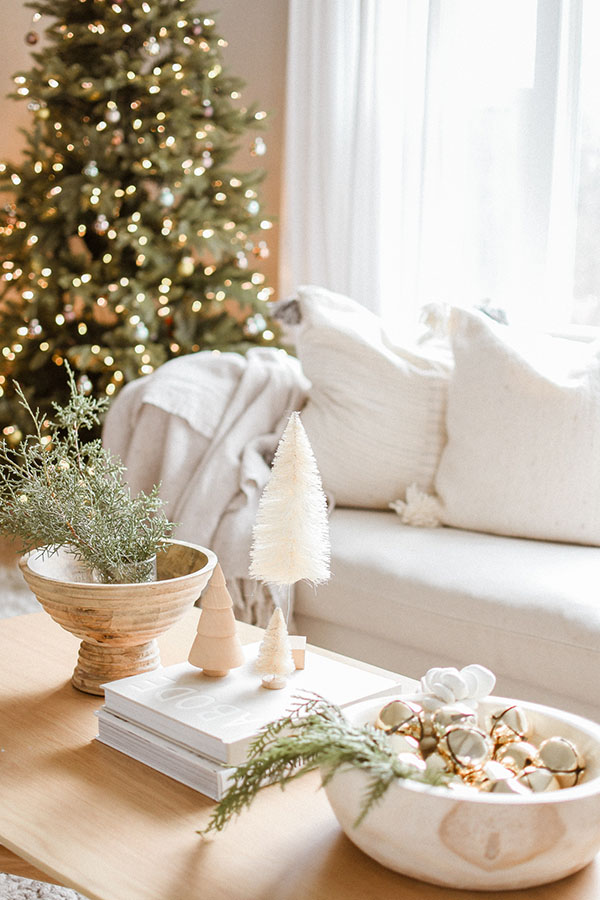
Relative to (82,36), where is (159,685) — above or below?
below

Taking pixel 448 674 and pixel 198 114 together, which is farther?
pixel 198 114

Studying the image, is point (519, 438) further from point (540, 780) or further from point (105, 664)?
point (540, 780)

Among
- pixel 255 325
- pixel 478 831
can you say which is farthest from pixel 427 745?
pixel 255 325

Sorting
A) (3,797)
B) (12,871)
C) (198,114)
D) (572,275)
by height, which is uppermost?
(198,114)

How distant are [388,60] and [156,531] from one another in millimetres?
2669

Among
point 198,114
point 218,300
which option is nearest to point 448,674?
point 218,300

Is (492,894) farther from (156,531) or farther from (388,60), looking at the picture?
(388,60)

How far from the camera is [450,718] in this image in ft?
3.18

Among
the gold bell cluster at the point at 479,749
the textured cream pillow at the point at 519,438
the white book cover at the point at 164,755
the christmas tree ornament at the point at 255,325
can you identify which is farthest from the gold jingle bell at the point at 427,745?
the christmas tree ornament at the point at 255,325

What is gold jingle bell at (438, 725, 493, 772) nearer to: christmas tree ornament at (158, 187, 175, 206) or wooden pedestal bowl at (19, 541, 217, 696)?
wooden pedestal bowl at (19, 541, 217, 696)

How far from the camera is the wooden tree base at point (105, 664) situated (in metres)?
1.32

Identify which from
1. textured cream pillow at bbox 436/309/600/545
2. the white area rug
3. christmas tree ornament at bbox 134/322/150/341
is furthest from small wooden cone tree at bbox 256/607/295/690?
christmas tree ornament at bbox 134/322/150/341

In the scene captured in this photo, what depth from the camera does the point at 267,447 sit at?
8.07ft

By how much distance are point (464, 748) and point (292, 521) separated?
0.35 meters
